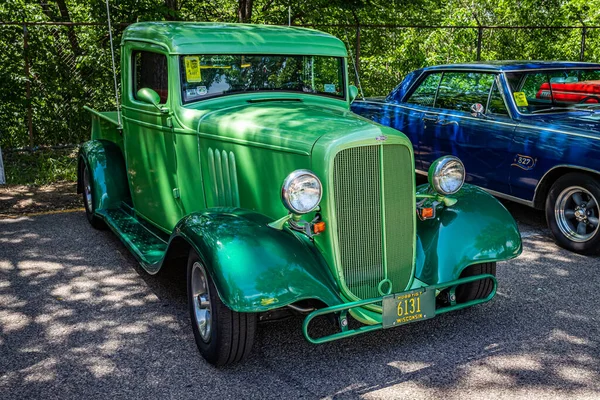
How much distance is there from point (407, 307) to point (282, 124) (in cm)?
140

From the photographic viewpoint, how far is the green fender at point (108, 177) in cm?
602

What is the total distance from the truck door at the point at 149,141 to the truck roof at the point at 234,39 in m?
0.15

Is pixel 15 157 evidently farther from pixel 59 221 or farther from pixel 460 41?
pixel 460 41

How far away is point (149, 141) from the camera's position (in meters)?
5.21

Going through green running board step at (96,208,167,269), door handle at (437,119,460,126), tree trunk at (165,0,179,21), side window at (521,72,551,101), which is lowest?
green running board step at (96,208,167,269)

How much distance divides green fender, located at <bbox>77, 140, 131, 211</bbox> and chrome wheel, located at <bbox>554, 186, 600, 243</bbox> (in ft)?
13.7

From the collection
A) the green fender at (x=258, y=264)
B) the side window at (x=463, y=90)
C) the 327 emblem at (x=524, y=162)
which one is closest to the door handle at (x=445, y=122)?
the side window at (x=463, y=90)

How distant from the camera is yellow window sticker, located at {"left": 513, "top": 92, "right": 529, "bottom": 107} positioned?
21.0ft

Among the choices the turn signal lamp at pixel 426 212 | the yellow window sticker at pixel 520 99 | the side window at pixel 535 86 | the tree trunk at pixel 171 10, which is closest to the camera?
the turn signal lamp at pixel 426 212

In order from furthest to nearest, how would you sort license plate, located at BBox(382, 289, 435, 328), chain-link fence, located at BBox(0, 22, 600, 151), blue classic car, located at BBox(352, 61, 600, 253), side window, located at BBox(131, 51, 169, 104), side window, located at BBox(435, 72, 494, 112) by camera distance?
1. chain-link fence, located at BBox(0, 22, 600, 151)
2. side window, located at BBox(435, 72, 494, 112)
3. blue classic car, located at BBox(352, 61, 600, 253)
4. side window, located at BBox(131, 51, 169, 104)
5. license plate, located at BBox(382, 289, 435, 328)

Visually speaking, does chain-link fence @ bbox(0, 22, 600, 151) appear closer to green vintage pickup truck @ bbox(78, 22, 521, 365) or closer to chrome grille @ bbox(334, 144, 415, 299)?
green vintage pickup truck @ bbox(78, 22, 521, 365)

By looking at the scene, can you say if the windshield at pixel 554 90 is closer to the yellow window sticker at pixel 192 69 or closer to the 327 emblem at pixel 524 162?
the 327 emblem at pixel 524 162

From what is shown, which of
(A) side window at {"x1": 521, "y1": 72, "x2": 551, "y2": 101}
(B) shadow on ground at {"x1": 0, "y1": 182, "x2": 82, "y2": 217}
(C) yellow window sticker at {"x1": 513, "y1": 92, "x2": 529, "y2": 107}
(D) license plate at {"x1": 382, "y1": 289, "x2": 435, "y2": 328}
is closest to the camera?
(D) license plate at {"x1": 382, "y1": 289, "x2": 435, "y2": 328}

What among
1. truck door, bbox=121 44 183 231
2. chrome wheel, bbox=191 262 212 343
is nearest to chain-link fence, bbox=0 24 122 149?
truck door, bbox=121 44 183 231
